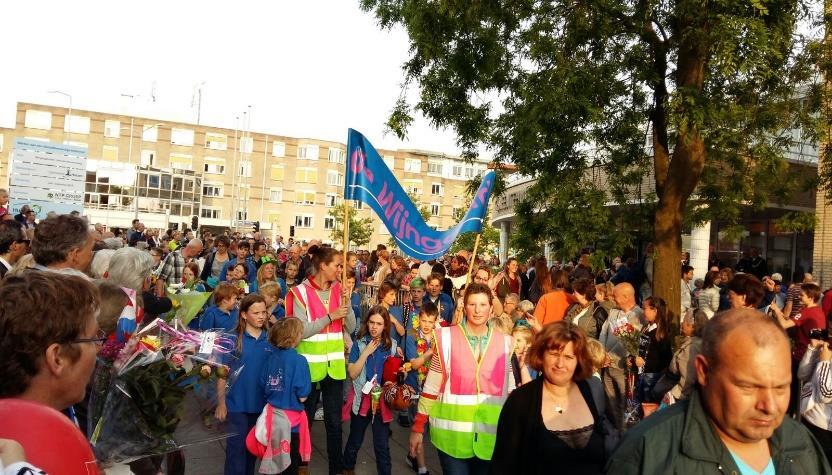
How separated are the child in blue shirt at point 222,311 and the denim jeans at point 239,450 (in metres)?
1.99

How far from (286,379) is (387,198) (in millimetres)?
2482

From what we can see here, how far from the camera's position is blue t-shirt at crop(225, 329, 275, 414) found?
6.16 m

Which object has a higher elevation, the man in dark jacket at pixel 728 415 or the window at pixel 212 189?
the window at pixel 212 189

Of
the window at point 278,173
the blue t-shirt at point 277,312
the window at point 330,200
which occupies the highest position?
the window at point 278,173

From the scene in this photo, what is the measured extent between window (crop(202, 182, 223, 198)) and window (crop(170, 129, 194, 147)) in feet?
14.3

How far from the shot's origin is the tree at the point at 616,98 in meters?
9.30

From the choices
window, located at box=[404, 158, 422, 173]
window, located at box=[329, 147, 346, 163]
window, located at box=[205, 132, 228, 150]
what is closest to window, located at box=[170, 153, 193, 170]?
window, located at box=[205, 132, 228, 150]

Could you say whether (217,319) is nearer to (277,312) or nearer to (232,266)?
(277,312)

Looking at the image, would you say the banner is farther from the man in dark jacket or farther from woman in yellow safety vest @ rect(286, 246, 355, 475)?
the man in dark jacket

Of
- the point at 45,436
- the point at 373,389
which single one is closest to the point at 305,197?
the point at 373,389

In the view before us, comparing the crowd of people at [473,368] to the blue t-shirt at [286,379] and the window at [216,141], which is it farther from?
the window at [216,141]

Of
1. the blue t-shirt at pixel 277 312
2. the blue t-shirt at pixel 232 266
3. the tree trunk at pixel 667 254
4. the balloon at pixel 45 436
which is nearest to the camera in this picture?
the balloon at pixel 45 436

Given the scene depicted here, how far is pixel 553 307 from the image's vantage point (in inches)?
378

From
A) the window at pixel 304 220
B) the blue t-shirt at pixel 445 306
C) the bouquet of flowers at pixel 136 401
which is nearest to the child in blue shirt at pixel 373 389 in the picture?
the blue t-shirt at pixel 445 306
